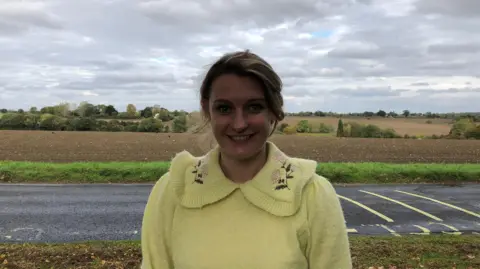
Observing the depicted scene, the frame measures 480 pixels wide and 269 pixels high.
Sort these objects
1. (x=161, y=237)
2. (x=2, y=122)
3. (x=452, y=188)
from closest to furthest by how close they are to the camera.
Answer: (x=161, y=237), (x=452, y=188), (x=2, y=122)

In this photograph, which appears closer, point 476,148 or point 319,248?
point 319,248

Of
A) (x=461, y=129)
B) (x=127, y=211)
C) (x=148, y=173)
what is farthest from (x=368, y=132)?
(x=127, y=211)

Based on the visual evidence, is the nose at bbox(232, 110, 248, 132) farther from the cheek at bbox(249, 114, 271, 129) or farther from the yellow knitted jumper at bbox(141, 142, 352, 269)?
the yellow knitted jumper at bbox(141, 142, 352, 269)

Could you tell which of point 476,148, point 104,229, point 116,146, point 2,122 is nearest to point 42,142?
point 116,146

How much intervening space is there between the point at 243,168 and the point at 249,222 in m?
0.22

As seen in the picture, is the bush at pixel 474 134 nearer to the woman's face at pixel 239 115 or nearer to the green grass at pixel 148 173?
the green grass at pixel 148 173

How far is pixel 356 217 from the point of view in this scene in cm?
843

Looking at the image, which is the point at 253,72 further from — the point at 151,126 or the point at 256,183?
the point at 151,126

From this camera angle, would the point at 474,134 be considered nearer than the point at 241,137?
No

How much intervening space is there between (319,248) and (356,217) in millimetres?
7207

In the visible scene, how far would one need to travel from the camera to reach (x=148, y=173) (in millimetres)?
13180

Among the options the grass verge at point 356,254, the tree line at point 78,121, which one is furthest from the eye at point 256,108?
the tree line at point 78,121

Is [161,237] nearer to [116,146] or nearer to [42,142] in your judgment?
[116,146]

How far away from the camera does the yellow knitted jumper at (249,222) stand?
1.55 meters
